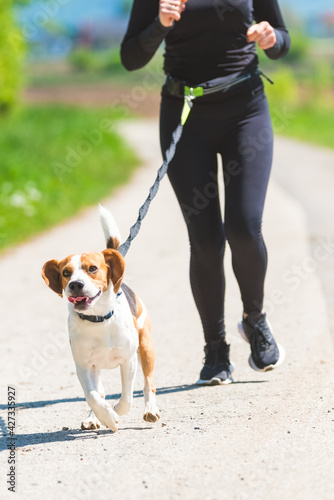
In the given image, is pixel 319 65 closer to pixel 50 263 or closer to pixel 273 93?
pixel 273 93

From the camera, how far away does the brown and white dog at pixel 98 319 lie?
3574 mm

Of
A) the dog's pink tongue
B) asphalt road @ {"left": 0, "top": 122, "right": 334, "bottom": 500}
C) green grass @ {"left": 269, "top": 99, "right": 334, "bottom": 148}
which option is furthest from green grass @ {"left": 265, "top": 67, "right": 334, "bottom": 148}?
the dog's pink tongue

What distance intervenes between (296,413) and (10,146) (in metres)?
15.4

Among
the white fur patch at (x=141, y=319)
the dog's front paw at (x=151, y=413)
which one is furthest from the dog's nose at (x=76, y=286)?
the dog's front paw at (x=151, y=413)

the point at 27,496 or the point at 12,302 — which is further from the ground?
the point at 27,496

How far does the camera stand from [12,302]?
743 centimetres

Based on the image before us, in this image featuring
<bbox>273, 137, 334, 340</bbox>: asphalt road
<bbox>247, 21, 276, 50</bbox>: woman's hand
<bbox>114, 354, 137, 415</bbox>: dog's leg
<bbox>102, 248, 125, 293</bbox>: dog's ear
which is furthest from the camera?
<bbox>273, 137, 334, 340</bbox>: asphalt road

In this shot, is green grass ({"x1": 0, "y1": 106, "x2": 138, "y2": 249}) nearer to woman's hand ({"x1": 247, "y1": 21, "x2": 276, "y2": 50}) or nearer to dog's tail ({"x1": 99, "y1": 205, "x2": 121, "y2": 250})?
woman's hand ({"x1": 247, "y1": 21, "x2": 276, "y2": 50})

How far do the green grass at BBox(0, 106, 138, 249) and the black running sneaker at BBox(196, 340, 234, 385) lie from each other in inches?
234

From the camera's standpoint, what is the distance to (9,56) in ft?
90.8

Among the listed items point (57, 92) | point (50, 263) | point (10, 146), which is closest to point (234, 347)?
point (50, 263)

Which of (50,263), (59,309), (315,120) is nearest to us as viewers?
(50,263)

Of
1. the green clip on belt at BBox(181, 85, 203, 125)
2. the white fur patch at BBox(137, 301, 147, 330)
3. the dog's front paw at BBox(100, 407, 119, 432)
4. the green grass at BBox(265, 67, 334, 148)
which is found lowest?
the green grass at BBox(265, 67, 334, 148)

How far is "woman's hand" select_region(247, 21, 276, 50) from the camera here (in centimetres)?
427
